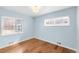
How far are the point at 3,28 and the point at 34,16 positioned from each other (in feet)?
1.61

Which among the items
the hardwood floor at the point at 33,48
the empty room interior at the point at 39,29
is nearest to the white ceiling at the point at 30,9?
the empty room interior at the point at 39,29

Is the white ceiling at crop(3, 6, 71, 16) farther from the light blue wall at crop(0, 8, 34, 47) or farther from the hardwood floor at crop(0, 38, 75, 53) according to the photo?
the hardwood floor at crop(0, 38, 75, 53)

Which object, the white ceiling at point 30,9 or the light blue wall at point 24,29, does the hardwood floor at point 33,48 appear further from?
the white ceiling at point 30,9

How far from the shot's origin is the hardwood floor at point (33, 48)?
1398mm

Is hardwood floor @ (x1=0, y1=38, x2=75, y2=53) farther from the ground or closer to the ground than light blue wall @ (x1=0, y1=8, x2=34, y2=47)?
closer to the ground

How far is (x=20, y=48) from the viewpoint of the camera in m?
1.41

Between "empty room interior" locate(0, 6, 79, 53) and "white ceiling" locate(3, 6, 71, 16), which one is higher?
"white ceiling" locate(3, 6, 71, 16)

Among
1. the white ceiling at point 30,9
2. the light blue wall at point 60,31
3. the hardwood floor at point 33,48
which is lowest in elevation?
the hardwood floor at point 33,48

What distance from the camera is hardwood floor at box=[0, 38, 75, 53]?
4.59ft

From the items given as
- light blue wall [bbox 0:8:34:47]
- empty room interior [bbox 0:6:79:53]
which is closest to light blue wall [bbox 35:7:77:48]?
empty room interior [bbox 0:6:79:53]

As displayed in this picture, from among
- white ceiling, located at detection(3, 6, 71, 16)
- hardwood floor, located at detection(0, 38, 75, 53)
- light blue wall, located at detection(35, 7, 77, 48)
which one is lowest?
hardwood floor, located at detection(0, 38, 75, 53)

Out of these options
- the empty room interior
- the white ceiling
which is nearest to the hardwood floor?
the empty room interior

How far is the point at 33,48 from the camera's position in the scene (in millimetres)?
1421
